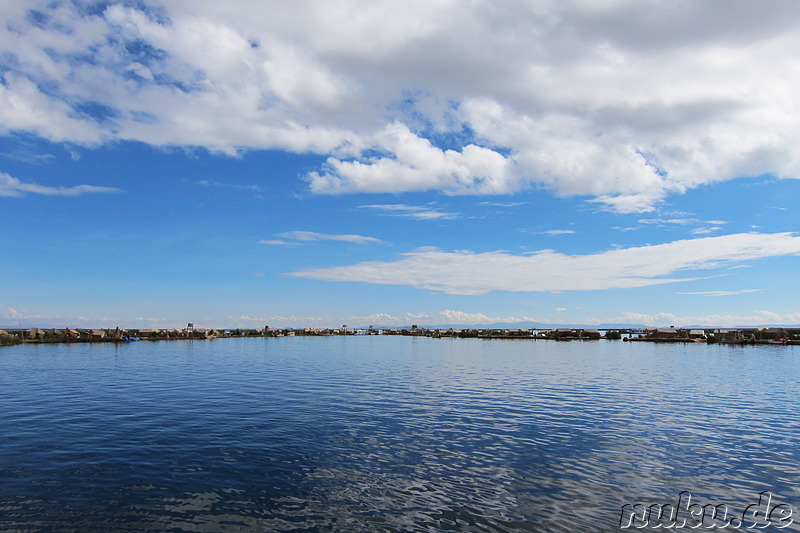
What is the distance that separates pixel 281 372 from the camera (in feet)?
184

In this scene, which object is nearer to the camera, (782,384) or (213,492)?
(213,492)

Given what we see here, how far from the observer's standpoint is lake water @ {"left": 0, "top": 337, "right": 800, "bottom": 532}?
576 inches

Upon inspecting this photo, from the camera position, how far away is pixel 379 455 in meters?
20.6

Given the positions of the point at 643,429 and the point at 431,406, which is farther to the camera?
the point at 431,406

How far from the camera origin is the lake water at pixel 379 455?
14.6 metres

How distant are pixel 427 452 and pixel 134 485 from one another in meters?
12.0

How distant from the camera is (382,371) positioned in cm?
5772

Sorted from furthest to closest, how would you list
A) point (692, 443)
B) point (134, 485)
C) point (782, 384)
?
1. point (782, 384)
2. point (692, 443)
3. point (134, 485)

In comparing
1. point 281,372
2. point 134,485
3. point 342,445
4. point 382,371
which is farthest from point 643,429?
point 281,372

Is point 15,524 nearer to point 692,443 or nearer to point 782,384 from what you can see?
point 692,443

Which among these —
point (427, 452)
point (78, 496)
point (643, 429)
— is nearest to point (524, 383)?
point (643, 429)

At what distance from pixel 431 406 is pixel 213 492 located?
19056 mm

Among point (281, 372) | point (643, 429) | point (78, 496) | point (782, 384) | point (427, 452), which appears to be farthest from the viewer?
point (281, 372)

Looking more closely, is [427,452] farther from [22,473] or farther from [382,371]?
[382,371]
